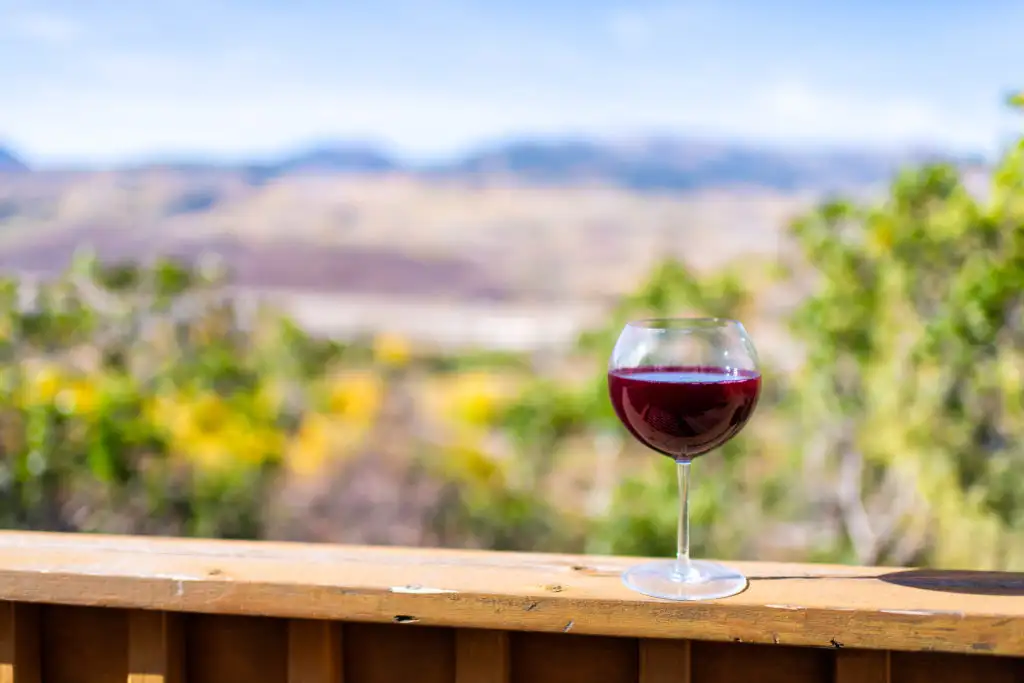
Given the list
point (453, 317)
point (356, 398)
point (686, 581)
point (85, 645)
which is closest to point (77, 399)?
point (356, 398)

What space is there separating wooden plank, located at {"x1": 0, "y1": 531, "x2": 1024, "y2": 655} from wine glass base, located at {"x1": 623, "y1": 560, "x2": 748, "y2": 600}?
14mm

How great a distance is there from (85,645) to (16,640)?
7 cm

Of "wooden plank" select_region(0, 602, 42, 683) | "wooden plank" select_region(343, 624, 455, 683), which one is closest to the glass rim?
"wooden plank" select_region(343, 624, 455, 683)

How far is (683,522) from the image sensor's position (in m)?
0.95

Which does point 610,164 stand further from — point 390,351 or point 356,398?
point 356,398

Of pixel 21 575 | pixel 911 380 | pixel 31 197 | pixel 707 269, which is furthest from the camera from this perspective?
pixel 31 197

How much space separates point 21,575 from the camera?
102 centimetres

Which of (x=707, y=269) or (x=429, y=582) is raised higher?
Result: (x=707, y=269)

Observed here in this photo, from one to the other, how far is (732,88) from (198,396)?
890 inches

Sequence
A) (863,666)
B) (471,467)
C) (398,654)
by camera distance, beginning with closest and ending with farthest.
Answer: (863,666) < (398,654) < (471,467)

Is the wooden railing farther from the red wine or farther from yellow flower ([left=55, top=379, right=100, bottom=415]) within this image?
yellow flower ([left=55, top=379, right=100, bottom=415])

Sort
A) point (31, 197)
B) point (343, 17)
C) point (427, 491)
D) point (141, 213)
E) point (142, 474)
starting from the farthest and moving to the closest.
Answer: point (343, 17), point (141, 213), point (31, 197), point (427, 491), point (142, 474)

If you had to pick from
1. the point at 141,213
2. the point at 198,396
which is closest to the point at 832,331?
the point at 198,396

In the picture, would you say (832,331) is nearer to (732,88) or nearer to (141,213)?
(141,213)
